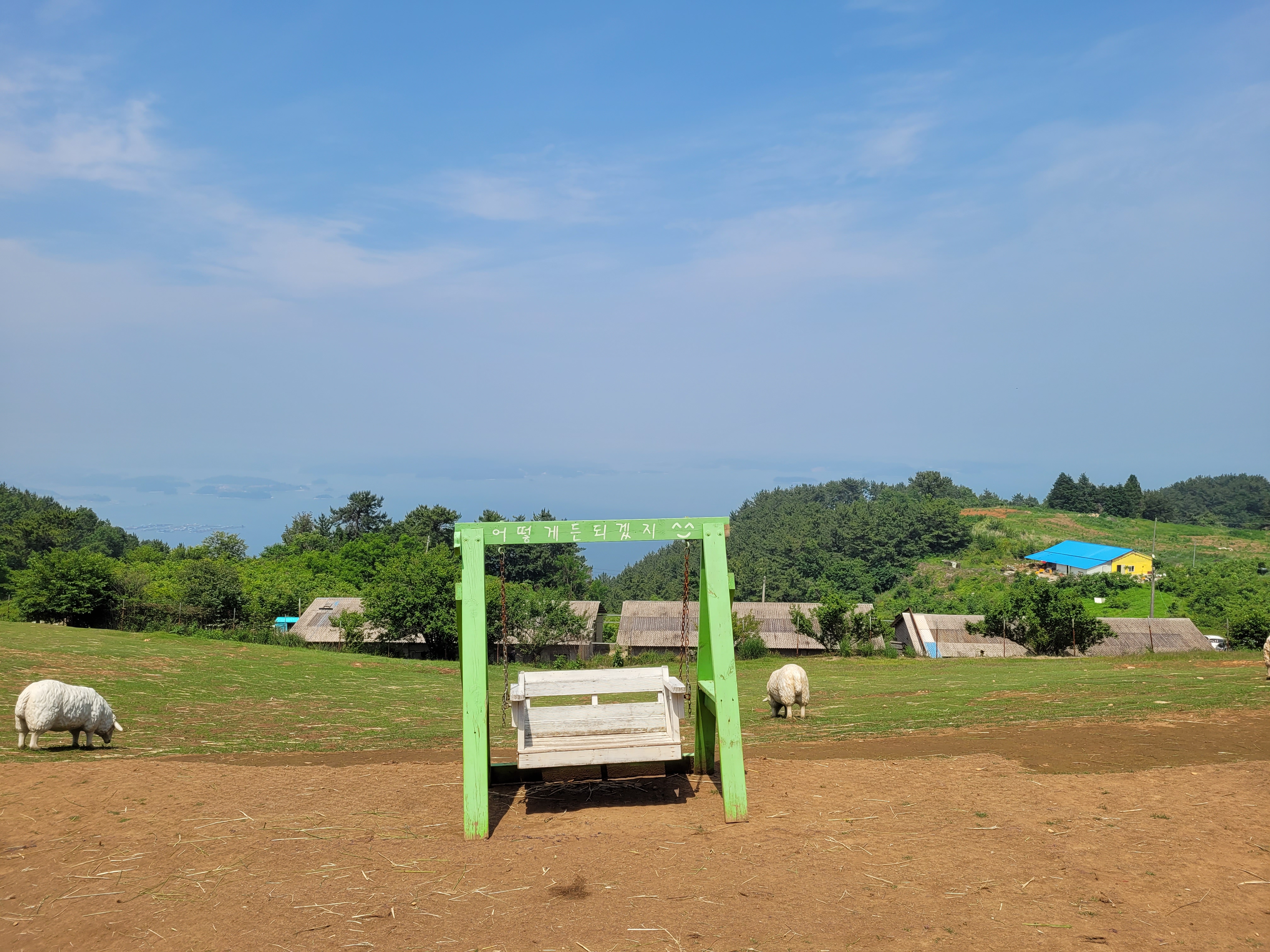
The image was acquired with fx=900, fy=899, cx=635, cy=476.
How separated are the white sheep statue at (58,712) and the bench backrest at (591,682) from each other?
7200mm

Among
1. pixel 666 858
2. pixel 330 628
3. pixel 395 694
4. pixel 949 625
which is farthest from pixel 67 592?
pixel 949 625

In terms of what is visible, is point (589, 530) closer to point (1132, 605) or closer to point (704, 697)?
point (704, 697)

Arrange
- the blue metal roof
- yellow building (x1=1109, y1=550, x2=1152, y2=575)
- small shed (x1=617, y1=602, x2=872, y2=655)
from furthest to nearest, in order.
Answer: the blue metal roof, yellow building (x1=1109, y1=550, x2=1152, y2=575), small shed (x1=617, y1=602, x2=872, y2=655)

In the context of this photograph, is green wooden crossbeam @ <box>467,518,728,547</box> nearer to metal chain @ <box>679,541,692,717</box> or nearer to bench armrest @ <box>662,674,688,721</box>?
metal chain @ <box>679,541,692,717</box>

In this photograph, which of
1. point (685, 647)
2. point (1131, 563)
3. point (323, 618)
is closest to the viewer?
point (685, 647)

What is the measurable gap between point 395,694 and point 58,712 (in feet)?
45.8

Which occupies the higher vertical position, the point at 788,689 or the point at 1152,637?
the point at 788,689

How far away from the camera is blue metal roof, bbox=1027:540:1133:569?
305ft

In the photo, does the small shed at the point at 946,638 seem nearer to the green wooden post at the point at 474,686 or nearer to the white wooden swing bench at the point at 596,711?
the white wooden swing bench at the point at 596,711

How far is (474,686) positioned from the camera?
329 inches

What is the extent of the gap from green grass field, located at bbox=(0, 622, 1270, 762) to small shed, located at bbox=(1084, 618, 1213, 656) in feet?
60.2

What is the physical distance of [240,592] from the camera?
55.5m

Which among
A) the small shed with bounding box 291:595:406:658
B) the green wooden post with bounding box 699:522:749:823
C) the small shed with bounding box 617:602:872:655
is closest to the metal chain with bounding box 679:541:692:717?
the green wooden post with bounding box 699:522:749:823

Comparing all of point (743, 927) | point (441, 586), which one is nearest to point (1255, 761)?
point (743, 927)
